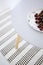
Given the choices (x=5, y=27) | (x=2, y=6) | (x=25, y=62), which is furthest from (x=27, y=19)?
(x=2, y=6)

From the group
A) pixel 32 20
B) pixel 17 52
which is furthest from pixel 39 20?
pixel 17 52

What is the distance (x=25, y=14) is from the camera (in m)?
1.43

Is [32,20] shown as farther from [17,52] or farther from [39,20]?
[17,52]

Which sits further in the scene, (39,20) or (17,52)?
(17,52)

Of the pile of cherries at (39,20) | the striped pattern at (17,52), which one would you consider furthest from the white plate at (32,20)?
the striped pattern at (17,52)

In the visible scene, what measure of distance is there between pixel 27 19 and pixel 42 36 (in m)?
0.25

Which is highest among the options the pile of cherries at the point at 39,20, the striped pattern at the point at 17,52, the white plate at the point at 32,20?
the white plate at the point at 32,20

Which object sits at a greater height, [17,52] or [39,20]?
[39,20]

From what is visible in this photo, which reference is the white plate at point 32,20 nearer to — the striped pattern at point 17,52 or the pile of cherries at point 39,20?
the pile of cherries at point 39,20

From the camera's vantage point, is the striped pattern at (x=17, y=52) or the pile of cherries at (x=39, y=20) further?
the striped pattern at (x=17, y=52)

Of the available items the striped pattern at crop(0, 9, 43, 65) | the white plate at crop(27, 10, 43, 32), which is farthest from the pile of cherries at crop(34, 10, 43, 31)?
the striped pattern at crop(0, 9, 43, 65)

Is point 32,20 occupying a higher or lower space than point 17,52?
higher

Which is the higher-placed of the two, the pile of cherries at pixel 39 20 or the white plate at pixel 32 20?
the white plate at pixel 32 20

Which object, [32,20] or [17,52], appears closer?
[32,20]
